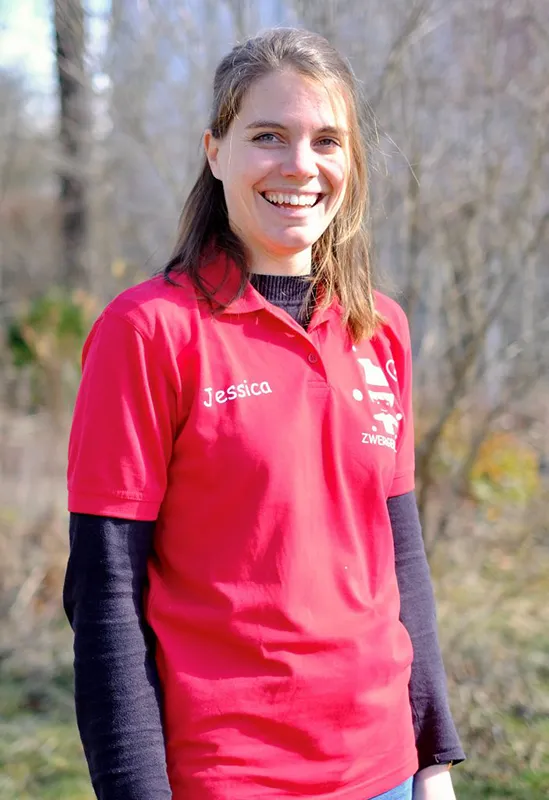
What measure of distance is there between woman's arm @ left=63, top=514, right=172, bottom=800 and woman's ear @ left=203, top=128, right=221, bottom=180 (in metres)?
0.71

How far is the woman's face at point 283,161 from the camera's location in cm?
174

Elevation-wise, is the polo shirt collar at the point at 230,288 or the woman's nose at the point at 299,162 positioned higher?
the woman's nose at the point at 299,162

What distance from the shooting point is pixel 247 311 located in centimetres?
172

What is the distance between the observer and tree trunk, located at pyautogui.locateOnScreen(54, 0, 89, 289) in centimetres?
442

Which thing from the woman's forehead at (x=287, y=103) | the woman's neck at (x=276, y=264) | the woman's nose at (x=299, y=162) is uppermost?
the woman's forehead at (x=287, y=103)

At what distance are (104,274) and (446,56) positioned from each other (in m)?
6.11

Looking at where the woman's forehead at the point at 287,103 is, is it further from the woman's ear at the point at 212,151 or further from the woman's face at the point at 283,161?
the woman's ear at the point at 212,151

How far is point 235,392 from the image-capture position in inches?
63.8

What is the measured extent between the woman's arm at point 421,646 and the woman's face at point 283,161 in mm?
583

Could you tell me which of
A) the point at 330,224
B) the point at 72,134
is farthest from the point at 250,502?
the point at 72,134

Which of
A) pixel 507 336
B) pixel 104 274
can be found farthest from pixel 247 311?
pixel 104 274

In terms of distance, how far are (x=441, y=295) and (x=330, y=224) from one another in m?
3.25

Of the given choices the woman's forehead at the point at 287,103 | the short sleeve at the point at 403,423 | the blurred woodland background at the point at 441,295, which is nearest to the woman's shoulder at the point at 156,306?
the woman's forehead at the point at 287,103

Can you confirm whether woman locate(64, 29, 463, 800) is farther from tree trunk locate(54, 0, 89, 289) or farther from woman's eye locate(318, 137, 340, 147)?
tree trunk locate(54, 0, 89, 289)
